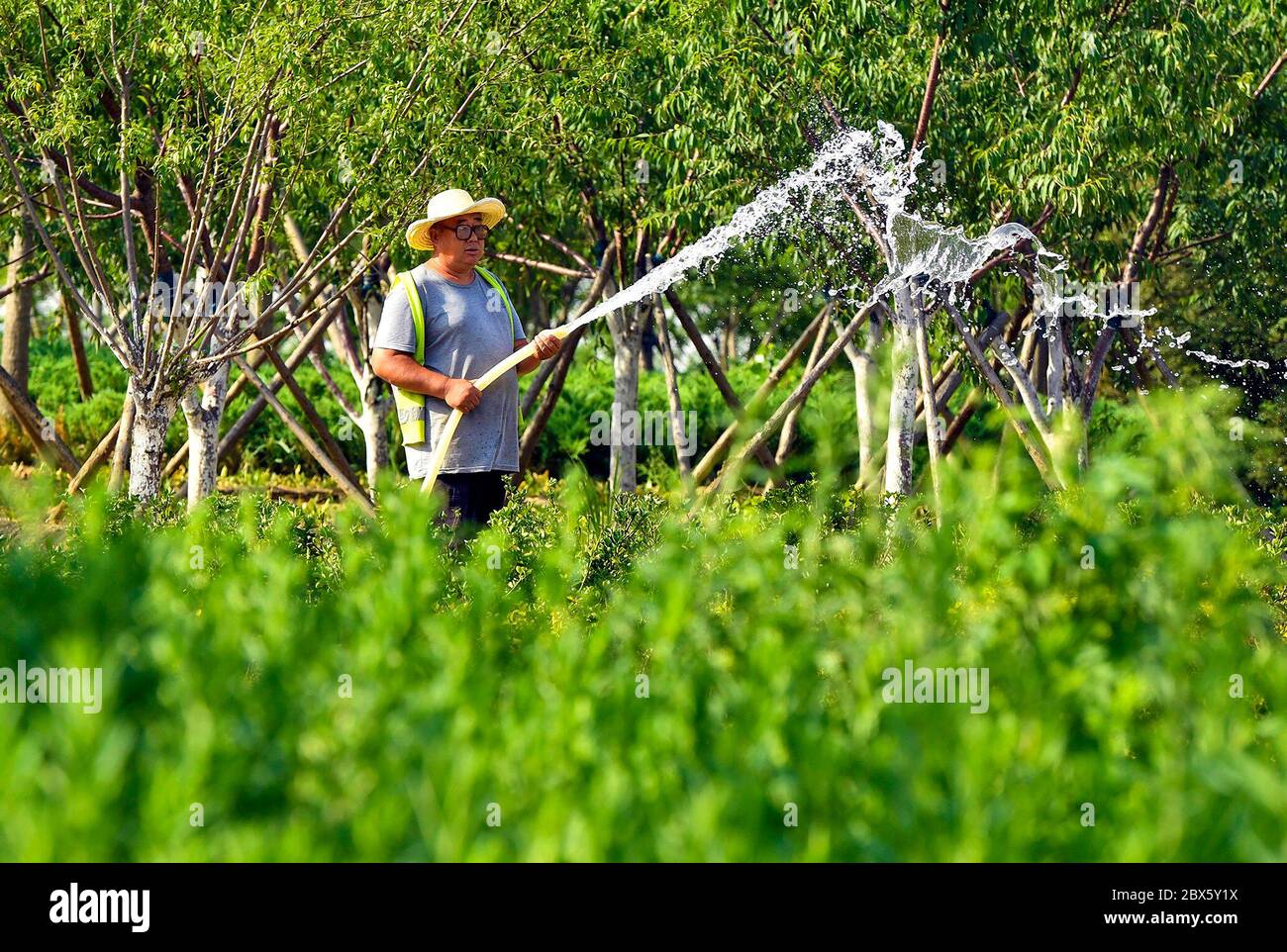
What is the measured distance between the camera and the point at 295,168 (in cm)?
948

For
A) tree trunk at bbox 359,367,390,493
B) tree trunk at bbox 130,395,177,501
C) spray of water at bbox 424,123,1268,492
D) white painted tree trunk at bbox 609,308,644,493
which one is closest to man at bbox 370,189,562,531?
spray of water at bbox 424,123,1268,492

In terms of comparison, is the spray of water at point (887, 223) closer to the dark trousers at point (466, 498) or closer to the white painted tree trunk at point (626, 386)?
the white painted tree trunk at point (626, 386)

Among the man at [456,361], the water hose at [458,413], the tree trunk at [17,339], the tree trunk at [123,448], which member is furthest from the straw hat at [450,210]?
the tree trunk at [17,339]

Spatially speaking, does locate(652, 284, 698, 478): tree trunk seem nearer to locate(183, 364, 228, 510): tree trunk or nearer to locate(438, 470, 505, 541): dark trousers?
locate(183, 364, 228, 510): tree trunk

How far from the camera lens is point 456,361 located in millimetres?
6578

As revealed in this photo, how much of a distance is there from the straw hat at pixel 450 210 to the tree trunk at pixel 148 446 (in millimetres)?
3382

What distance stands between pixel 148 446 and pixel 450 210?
3.83m

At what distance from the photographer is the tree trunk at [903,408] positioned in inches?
398

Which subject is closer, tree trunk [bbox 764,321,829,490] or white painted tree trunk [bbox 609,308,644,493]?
white painted tree trunk [bbox 609,308,644,493]

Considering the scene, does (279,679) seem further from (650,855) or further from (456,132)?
(456,132)

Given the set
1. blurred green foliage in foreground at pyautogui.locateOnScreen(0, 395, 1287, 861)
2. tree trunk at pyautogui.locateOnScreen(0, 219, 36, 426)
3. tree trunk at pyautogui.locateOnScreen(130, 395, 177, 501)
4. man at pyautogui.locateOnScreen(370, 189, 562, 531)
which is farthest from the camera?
tree trunk at pyautogui.locateOnScreen(0, 219, 36, 426)

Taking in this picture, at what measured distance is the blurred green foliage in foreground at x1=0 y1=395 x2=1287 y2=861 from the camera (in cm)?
309

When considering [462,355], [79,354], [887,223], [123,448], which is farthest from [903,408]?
[79,354]

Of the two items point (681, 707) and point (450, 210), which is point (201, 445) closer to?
point (450, 210)
